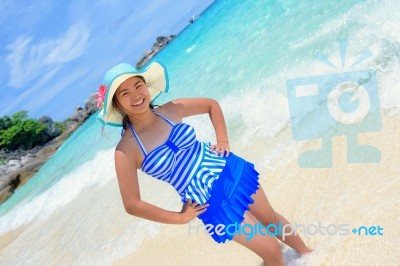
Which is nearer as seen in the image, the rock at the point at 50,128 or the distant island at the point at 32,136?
the distant island at the point at 32,136

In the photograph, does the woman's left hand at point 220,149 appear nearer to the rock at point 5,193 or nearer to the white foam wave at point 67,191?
the white foam wave at point 67,191

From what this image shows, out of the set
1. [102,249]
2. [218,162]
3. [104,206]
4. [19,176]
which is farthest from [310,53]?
[19,176]

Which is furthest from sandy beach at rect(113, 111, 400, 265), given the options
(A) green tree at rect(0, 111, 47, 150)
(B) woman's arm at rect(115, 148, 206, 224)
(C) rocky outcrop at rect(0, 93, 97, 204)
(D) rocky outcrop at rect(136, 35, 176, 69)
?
(D) rocky outcrop at rect(136, 35, 176, 69)

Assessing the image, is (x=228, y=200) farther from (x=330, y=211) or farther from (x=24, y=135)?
(x=24, y=135)

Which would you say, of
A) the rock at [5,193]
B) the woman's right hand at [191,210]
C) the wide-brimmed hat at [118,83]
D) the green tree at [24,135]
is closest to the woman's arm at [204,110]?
the wide-brimmed hat at [118,83]

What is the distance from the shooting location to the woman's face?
2188 millimetres

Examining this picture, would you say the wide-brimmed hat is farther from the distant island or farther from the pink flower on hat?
the distant island

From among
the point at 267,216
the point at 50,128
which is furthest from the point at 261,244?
the point at 50,128

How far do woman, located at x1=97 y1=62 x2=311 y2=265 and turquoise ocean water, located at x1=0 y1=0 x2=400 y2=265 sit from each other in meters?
1.83

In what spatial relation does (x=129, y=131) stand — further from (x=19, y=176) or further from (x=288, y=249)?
(x=19, y=176)

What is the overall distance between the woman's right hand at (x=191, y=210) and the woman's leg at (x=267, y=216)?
372 millimetres

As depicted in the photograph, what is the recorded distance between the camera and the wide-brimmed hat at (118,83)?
2.14 m

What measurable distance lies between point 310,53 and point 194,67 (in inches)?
275

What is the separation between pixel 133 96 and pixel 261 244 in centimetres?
106
